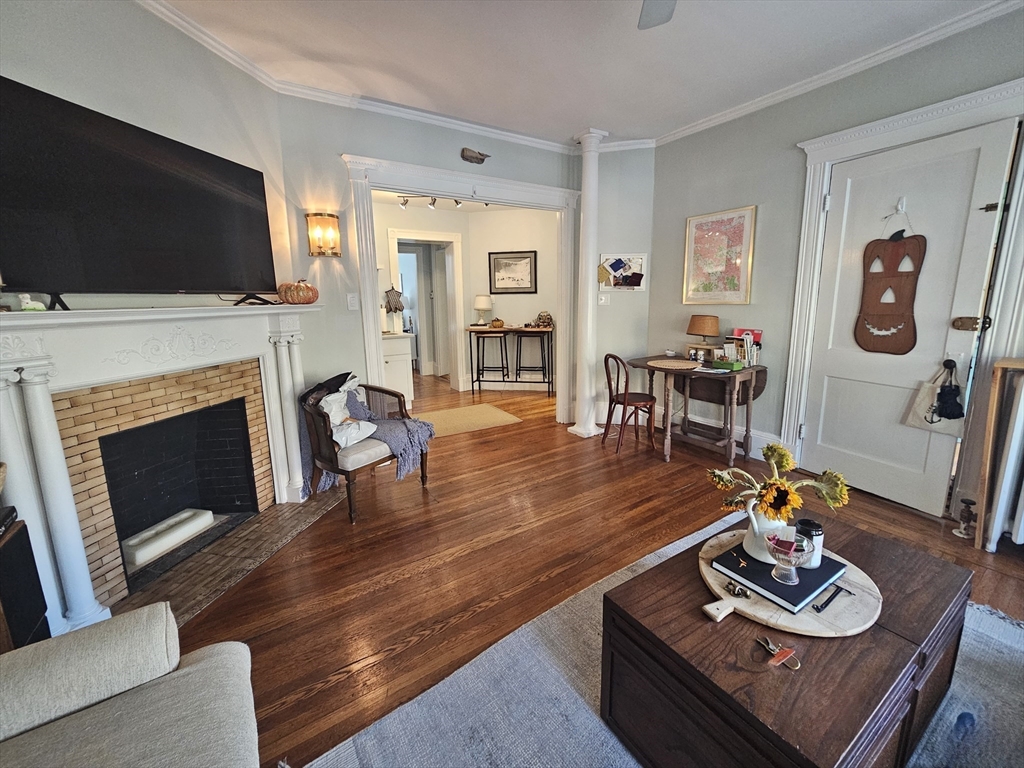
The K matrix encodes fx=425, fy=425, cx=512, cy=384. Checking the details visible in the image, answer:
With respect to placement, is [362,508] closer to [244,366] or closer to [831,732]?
[244,366]

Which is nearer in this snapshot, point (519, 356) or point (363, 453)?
point (363, 453)

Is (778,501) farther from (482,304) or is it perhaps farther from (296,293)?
(482,304)

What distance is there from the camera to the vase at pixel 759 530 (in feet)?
4.35

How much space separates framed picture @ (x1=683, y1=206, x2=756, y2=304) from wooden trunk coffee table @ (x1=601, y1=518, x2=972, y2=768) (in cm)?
252

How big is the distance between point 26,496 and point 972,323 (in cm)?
435

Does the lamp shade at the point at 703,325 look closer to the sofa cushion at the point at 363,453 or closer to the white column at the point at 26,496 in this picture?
the sofa cushion at the point at 363,453

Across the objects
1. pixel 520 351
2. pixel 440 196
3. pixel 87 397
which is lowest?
pixel 520 351

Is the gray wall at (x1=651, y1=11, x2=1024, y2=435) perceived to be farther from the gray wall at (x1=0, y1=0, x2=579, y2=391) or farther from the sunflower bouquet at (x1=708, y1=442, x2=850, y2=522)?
the sunflower bouquet at (x1=708, y1=442, x2=850, y2=522)

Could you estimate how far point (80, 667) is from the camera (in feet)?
3.06

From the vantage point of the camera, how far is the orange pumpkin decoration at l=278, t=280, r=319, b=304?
2.67 m

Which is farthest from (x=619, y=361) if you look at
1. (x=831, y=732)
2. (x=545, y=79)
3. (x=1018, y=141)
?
(x=831, y=732)

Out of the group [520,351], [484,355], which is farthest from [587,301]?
[484,355]

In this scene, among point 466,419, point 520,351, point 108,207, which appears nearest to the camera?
point 108,207

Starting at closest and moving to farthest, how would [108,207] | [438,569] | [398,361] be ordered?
[108,207] < [438,569] < [398,361]
